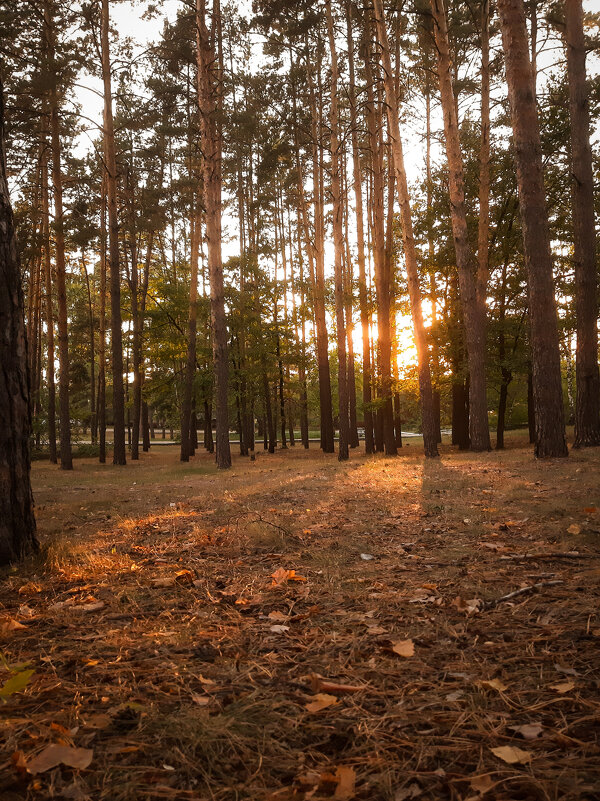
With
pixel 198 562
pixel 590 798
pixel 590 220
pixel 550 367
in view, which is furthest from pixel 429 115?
pixel 590 798

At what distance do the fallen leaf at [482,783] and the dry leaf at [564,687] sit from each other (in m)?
0.58

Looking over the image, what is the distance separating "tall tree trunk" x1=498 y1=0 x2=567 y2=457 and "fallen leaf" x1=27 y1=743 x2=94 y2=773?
938 cm

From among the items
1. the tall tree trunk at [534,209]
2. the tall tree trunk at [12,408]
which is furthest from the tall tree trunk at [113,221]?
the tall tree trunk at [12,408]

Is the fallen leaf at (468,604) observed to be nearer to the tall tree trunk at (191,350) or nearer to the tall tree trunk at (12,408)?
the tall tree trunk at (12,408)

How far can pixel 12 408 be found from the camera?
12.1ft

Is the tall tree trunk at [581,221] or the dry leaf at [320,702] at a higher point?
the tall tree trunk at [581,221]

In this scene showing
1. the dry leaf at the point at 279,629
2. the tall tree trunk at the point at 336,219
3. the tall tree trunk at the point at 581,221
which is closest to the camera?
the dry leaf at the point at 279,629

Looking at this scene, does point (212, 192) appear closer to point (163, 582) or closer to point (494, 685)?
point (163, 582)

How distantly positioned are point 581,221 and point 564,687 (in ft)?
41.4

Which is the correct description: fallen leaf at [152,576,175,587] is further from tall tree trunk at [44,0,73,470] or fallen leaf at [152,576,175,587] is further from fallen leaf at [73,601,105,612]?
tall tree trunk at [44,0,73,470]

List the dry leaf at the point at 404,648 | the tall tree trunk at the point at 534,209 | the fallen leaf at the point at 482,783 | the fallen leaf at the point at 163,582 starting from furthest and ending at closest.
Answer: the tall tree trunk at the point at 534,209 → the fallen leaf at the point at 163,582 → the dry leaf at the point at 404,648 → the fallen leaf at the point at 482,783

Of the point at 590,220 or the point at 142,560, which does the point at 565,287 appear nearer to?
the point at 590,220

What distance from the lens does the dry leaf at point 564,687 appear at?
1789 millimetres

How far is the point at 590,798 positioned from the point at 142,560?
3.43 metres
